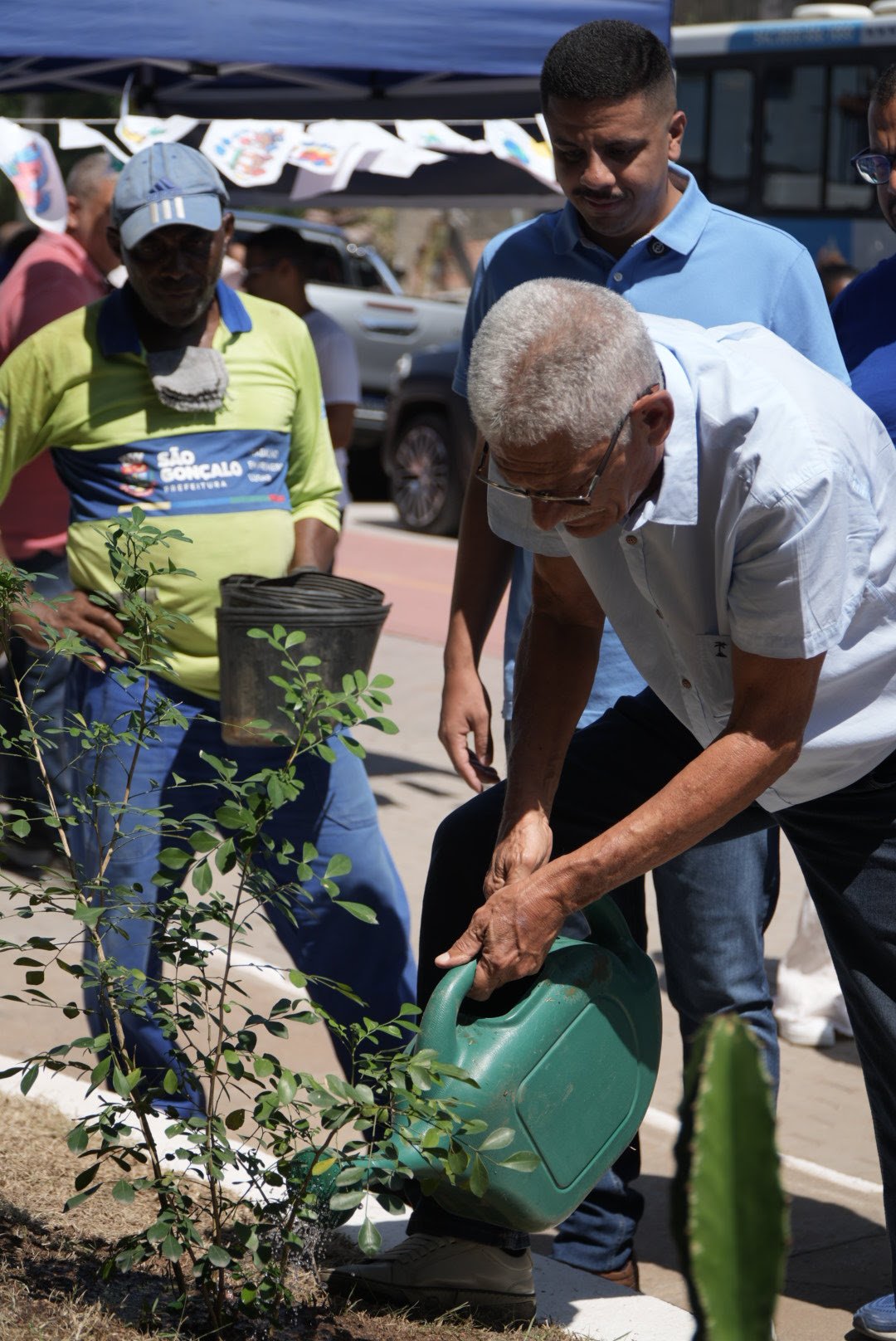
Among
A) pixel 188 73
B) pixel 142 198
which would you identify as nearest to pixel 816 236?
pixel 188 73

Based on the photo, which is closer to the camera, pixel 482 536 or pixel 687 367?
pixel 687 367

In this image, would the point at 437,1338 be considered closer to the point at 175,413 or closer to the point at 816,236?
the point at 175,413

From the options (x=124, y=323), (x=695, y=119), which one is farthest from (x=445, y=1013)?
(x=695, y=119)

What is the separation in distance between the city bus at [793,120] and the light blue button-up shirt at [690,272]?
10794 millimetres

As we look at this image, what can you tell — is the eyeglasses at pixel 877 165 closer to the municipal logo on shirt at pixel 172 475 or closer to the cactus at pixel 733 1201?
the municipal logo on shirt at pixel 172 475

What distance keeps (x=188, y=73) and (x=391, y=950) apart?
484 cm

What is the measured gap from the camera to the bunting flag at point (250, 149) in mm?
6445

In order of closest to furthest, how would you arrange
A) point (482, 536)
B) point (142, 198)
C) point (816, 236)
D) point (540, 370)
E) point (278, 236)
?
point (540, 370), point (482, 536), point (142, 198), point (278, 236), point (816, 236)

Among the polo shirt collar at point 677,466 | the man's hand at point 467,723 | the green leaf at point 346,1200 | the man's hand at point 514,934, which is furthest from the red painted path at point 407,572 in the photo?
the green leaf at point 346,1200

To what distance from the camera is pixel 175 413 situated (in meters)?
3.56

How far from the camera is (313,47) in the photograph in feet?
18.6

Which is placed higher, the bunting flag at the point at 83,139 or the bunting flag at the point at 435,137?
the bunting flag at the point at 83,139

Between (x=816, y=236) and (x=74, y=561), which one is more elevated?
(x=74, y=561)

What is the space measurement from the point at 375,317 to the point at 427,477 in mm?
2130
